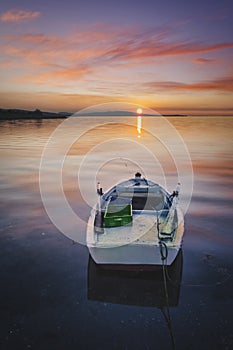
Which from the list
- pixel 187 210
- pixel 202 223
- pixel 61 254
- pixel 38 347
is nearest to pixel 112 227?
pixel 61 254

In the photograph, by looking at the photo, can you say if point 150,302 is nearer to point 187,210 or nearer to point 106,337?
point 106,337

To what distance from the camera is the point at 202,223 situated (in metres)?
11.4

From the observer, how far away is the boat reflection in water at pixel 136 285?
6.88m

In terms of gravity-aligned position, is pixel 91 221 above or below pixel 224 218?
above

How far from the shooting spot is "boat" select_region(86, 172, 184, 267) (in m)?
7.02

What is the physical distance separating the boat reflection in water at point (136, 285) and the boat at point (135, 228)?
278mm

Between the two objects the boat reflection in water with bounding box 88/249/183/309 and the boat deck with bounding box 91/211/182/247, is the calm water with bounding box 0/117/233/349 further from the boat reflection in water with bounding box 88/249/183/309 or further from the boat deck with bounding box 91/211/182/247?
the boat deck with bounding box 91/211/182/247

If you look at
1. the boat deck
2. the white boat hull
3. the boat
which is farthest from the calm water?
the boat deck

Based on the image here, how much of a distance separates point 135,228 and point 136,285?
1565mm

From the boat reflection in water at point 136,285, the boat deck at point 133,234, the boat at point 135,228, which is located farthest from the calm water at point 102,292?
the boat deck at point 133,234

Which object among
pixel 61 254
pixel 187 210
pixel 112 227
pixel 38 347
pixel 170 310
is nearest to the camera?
pixel 38 347

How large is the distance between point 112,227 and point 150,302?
231cm

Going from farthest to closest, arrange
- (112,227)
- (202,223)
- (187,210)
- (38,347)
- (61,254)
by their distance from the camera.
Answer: (187,210) → (202,223) → (61,254) → (112,227) → (38,347)

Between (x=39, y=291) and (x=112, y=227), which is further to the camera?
(x=112, y=227)
